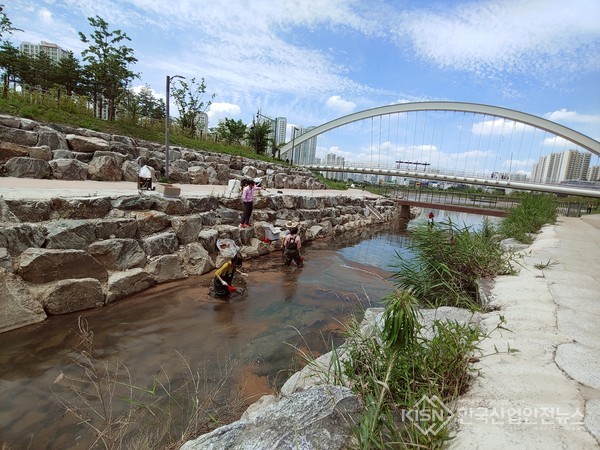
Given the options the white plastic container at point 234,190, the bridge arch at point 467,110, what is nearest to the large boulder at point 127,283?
the white plastic container at point 234,190

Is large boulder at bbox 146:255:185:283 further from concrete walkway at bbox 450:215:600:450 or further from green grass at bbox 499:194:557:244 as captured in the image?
green grass at bbox 499:194:557:244

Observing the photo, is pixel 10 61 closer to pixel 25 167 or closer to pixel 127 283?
pixel 25 167

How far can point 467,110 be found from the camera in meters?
45.1

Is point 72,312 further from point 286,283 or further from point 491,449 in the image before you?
point 491,449

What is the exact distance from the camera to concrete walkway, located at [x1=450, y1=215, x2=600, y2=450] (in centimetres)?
162

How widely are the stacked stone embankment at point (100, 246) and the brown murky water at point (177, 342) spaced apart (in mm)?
303

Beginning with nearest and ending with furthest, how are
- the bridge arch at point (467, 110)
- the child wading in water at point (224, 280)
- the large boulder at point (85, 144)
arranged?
the child wading in water at point (224, 280)
the large boulder at point (85, 144)
the bridge arch at point (467, 110)

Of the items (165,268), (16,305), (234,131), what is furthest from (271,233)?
(234,131)

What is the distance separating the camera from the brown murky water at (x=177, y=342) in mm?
2898

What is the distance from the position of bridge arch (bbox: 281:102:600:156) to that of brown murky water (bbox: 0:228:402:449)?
33637mm

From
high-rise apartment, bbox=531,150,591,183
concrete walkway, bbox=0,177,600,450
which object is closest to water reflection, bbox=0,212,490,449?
concrete walkway, bbox=0,177,600,450

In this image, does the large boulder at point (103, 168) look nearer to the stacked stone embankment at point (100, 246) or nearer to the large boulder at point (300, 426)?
the stacked stone embankment at point (100, 246)

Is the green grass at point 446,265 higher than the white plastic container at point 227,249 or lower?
higher

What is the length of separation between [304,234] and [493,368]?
10035 mm
